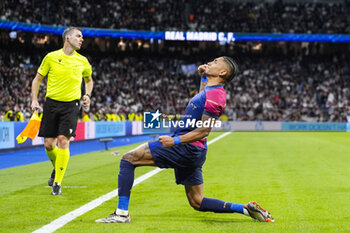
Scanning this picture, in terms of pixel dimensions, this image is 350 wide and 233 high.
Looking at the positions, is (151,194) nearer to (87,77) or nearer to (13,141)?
(87,77)

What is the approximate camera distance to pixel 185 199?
676 centimetres

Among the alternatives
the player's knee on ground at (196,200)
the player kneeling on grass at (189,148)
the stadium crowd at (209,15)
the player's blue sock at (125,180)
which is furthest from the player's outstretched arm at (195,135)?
the stadium crowd at (209,15)

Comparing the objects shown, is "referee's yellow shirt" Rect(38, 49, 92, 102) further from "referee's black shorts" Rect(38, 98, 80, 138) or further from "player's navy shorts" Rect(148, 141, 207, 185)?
"player's navy shorts" Rect(148, 141, 207, 185)

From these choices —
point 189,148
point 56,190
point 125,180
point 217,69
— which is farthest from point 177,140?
point 56,190

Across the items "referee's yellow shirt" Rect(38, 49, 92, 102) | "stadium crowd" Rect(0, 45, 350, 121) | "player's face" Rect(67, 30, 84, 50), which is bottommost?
"stadium crowd" Rect(0, 45, 350, 121)

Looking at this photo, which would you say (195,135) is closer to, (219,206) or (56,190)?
(219,206)

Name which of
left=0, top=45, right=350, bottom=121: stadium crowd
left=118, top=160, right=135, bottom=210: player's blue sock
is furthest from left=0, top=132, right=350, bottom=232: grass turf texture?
left=0, top=45, right=350, bottom=121: stadium crowd

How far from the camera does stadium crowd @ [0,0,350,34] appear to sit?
43631 millimetres

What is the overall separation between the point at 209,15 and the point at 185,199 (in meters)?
41.2

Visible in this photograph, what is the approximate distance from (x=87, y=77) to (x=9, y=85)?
89.6 feet

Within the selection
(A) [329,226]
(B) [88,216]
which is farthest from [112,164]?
(A) [329,226]

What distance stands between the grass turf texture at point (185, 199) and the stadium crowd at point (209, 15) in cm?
3317

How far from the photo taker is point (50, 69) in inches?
293

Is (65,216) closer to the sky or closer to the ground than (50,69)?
closer to the ground
